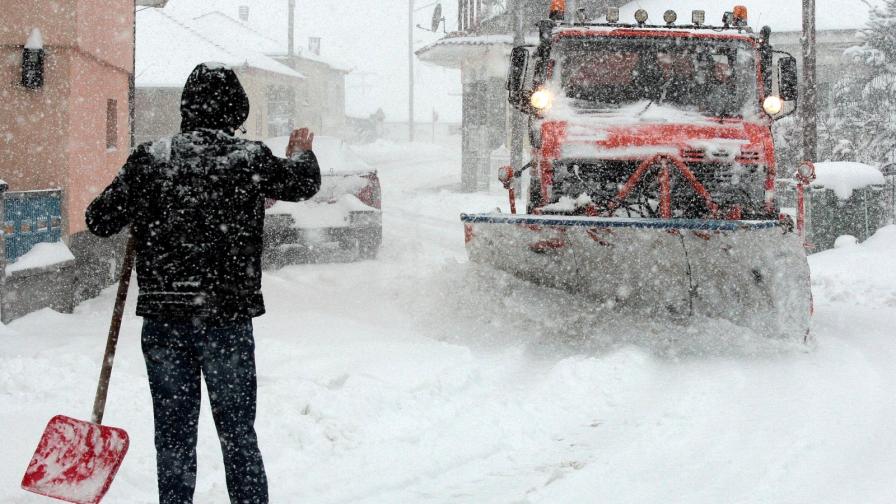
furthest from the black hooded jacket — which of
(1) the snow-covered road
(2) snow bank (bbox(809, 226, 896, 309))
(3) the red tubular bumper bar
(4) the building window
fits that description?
(4) the building window

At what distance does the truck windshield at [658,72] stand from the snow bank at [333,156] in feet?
11.8

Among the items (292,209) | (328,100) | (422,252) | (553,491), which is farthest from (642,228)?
(328,100)

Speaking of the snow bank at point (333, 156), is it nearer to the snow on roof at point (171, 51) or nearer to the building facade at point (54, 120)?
the building facade at point (54, 120)

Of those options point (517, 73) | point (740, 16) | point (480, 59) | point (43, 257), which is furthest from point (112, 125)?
point (480, 59)

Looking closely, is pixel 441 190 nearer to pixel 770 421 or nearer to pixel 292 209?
pixel 292 209

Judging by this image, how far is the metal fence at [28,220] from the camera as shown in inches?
298

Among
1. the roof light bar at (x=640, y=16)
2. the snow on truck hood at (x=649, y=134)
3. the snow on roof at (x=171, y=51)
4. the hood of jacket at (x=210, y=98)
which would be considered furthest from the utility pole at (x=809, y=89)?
the snow on roof at (x=171, y=51)

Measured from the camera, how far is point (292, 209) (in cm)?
1028

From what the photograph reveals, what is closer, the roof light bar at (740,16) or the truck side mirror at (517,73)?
the truck side mirror at (517,73)

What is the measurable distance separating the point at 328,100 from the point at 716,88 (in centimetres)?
5706

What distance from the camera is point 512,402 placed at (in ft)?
17.6

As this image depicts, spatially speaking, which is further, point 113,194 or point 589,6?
point 589,6

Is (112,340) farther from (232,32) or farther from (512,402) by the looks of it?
(232,32)

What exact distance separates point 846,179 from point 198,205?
11584 mm
